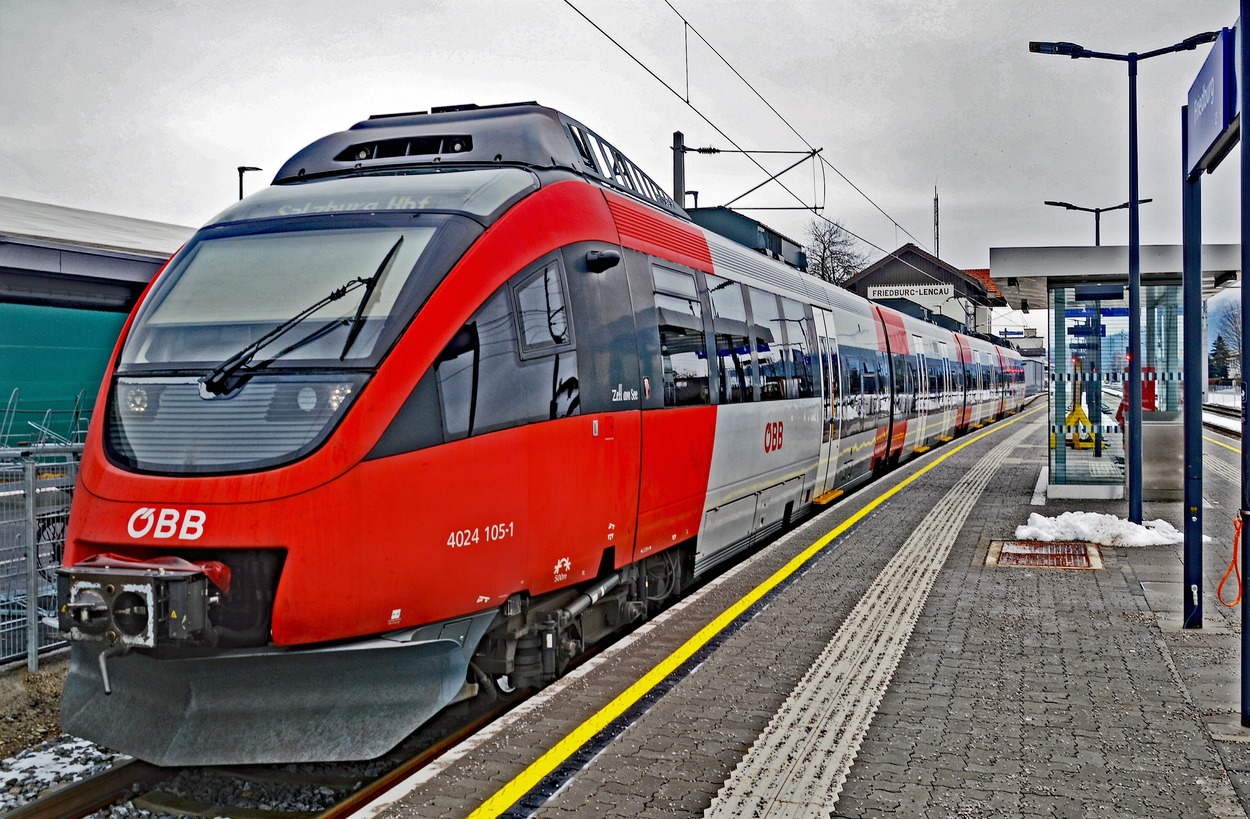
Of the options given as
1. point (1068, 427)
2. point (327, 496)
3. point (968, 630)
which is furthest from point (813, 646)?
point (1068, 427)

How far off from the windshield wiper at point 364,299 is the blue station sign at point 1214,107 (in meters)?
4.46

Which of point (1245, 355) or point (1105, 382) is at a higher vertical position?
point (1245, 355)

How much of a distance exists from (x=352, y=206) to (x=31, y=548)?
360 centimetres

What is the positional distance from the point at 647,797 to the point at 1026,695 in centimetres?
256

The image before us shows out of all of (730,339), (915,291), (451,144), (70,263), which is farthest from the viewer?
(915,291)

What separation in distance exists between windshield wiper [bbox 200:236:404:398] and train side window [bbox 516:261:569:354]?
82cm

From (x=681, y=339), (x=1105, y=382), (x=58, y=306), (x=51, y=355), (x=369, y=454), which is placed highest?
(x=58, y=306)

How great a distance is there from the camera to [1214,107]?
252 inches

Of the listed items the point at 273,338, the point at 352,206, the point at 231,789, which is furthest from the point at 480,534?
the point at 352,206

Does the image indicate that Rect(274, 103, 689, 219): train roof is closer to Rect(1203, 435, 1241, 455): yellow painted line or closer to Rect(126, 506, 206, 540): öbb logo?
Rect(126, 506, 206, 540): öbb logo

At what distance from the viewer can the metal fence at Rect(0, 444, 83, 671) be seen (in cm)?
746

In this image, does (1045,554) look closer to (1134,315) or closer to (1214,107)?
(1134,315)

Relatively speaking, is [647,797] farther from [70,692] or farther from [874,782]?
[70,692]

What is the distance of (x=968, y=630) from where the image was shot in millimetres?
7594
